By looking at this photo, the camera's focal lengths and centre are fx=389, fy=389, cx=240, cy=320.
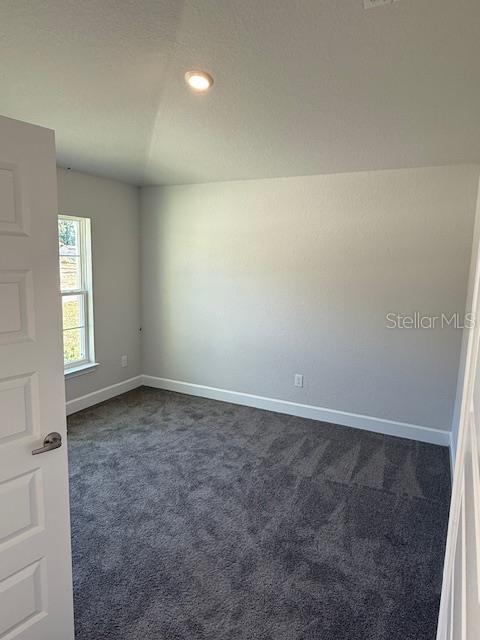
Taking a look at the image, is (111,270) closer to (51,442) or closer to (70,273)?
(70,273)

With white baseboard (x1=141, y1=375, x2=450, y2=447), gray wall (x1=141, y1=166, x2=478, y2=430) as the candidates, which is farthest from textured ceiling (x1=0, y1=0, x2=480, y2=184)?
white baseboard (x1=141, y1=375, x2=450, y2=447)

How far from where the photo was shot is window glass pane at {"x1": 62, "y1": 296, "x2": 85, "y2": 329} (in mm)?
3987

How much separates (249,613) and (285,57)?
2.54 metres

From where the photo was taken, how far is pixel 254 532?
90.8 inches

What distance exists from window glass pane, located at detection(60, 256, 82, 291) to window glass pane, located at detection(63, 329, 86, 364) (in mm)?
465

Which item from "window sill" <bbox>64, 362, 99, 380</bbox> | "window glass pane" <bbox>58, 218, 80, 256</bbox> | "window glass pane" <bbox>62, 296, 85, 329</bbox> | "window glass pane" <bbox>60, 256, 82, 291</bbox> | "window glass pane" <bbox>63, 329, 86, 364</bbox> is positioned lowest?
"window sill" <bbox>64, 362, 99, 380</bbox>

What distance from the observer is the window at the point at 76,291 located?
12.9 ft

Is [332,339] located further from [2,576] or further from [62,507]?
[2,576]

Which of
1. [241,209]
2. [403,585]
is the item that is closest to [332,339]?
[241,209]

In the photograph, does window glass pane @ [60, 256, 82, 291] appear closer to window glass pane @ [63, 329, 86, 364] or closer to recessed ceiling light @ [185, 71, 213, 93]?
window glass pane @ [63, 329, 86, 364]

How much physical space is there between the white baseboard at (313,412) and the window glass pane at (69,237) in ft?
5.90

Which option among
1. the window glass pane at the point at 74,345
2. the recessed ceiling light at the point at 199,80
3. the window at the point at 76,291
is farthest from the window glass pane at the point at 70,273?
the recessed ceiling light at the point at 199,80

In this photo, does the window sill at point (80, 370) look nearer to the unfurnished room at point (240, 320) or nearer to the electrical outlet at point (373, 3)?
the unfurnished room at point (240, 320)

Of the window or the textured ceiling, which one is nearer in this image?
the textured ceiling
